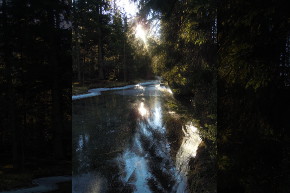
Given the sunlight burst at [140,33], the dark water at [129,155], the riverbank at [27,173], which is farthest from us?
the dark water at [129,155]

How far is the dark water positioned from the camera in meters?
3.88

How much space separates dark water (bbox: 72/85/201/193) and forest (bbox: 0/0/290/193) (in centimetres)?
97

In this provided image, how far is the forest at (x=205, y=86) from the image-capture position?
139 centimetres

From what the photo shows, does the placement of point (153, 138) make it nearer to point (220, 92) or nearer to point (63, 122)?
point (220, 92)

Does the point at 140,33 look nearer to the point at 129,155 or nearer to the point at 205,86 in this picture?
the point at 205,86

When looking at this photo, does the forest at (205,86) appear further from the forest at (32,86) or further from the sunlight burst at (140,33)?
the sunlight burst at (140,33)

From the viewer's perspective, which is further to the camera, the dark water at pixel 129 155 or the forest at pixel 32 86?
the dark water at pixel 129 155

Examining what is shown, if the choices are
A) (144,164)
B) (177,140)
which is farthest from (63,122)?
(177,140)

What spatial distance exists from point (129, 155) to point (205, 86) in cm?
289

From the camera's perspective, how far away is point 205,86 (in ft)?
10.6

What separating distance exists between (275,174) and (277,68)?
103cm

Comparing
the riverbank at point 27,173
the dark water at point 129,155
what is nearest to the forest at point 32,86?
the riverbank at point 27,173

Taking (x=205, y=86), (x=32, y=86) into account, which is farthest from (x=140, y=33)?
(x=32, y=86)

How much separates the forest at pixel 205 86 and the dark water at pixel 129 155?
972mm
